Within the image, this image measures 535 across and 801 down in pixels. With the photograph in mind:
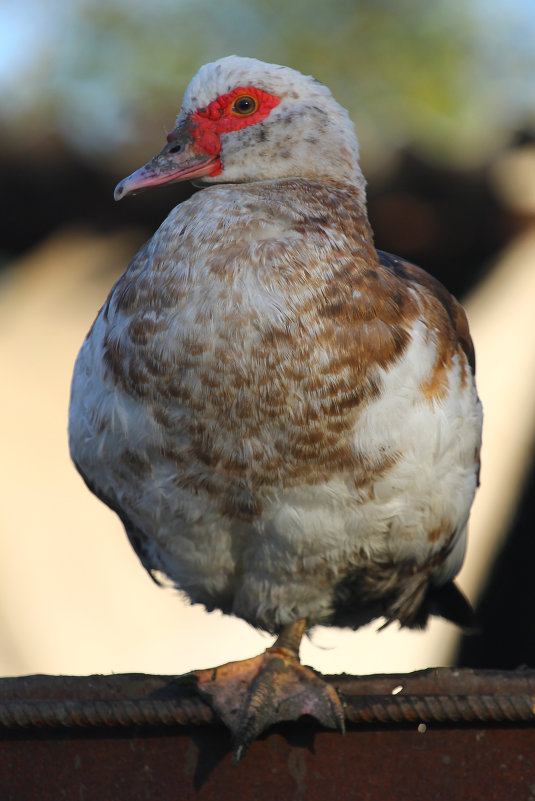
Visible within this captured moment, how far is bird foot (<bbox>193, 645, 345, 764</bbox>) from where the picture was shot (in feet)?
6.19

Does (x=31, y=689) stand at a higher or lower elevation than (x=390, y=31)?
higher

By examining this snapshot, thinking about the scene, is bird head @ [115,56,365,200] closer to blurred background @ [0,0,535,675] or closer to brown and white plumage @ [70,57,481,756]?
brown and white plumage @ [70,57,481,756]

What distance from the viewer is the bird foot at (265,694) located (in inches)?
74.3

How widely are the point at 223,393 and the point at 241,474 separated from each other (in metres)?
0.21

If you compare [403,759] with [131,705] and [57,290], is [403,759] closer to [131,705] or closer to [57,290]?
[131,705]

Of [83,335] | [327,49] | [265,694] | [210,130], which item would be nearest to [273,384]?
[265,694]

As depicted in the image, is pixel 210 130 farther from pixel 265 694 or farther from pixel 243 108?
pixel 265 694

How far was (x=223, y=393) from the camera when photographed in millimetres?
2174

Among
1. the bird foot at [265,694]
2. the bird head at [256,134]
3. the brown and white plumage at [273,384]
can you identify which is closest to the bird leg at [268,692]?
the bird foot at [265,694]

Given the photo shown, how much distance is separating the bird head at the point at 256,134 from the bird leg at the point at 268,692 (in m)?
1.26

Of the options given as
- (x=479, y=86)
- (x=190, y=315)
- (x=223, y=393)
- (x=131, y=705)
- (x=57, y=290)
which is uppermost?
(x=190, y=315)

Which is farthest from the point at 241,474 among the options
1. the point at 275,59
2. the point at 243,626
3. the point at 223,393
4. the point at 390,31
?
the point at 390,31

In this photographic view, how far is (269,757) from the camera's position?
73.4 inches

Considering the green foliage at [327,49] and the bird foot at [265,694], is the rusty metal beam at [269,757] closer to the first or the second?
the bird foot at [265,694]
